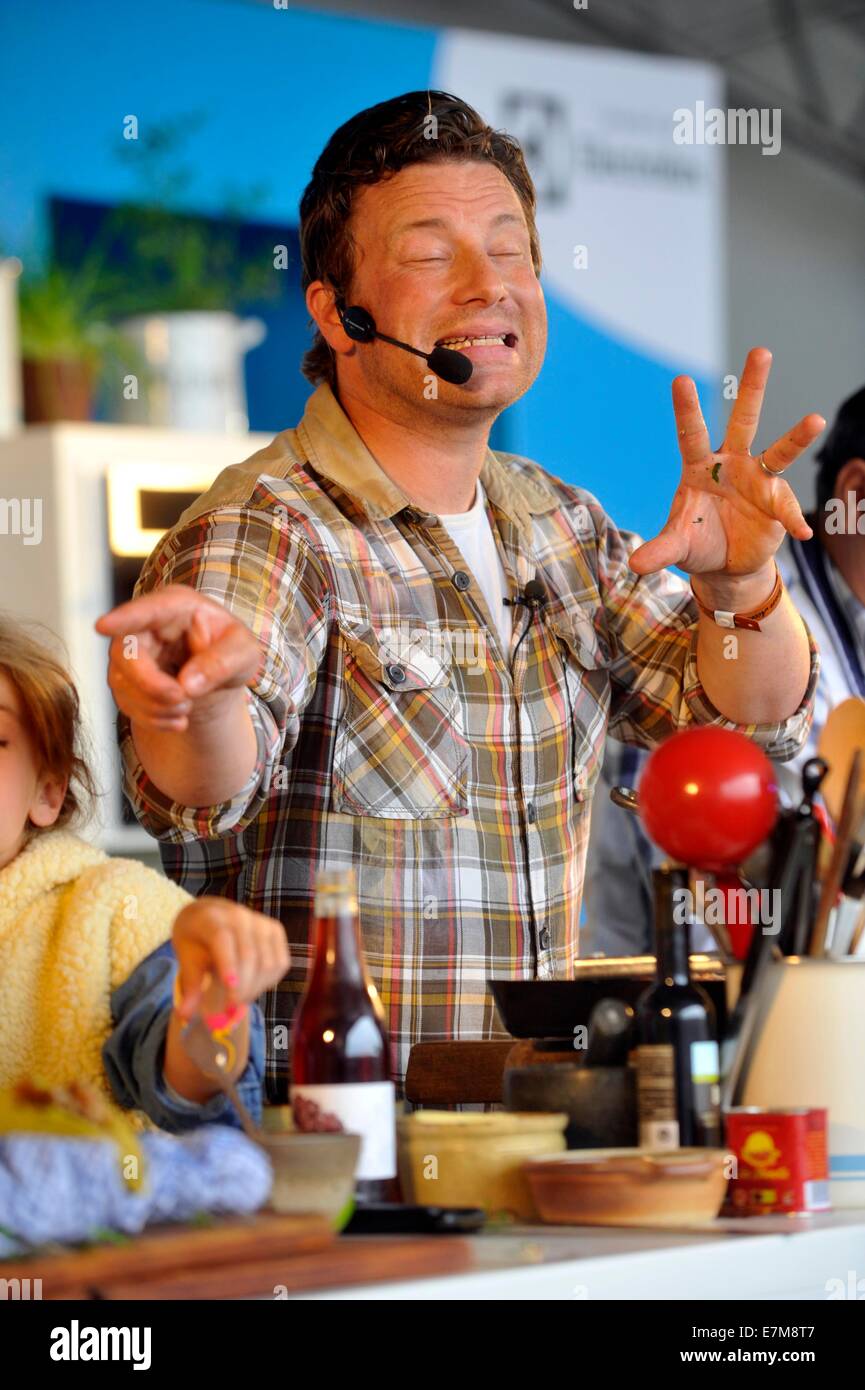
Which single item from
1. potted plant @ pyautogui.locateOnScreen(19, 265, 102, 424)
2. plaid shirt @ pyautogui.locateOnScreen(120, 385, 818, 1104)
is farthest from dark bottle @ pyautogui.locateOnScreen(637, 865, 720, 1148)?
potted plant @ pyautogui.locateOnScreen(19, 265, 102, 424)

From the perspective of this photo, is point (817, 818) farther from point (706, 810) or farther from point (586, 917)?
point (586, 917)

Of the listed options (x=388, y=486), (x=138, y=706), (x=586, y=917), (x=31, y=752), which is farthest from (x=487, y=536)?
(x=586, y=917)

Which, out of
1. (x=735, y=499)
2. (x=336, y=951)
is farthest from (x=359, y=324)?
(x=336, y=951)

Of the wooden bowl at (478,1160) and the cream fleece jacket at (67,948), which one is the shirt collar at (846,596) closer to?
the cream fleece jacket at (67,948)

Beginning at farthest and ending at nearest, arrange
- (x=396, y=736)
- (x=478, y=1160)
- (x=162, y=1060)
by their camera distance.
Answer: (x=396, y=736) < (x=162, y=1060) < (x=478, y=1160)

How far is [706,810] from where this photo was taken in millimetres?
1205

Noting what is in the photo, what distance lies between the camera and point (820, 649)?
9.19 feet

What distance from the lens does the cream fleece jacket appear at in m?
1.48

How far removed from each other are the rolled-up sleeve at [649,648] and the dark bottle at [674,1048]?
704 millimetres

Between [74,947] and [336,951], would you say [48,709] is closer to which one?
[74,947]

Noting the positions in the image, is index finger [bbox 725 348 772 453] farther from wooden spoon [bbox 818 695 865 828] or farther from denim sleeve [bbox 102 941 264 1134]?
denim sleeve [bbox 102 941 264 1134]

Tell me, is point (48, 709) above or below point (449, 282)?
below

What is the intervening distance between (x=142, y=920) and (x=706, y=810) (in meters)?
0.51

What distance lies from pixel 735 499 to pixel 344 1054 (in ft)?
2.41
